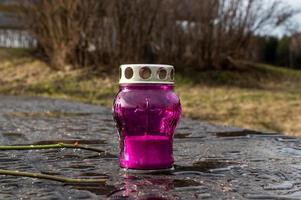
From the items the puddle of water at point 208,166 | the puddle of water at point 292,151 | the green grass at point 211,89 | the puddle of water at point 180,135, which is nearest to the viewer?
the puddle of water at point 208,166

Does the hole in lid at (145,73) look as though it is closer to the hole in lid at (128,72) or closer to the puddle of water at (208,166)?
the hole in lid at (128,72)

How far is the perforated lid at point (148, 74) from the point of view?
1.50m

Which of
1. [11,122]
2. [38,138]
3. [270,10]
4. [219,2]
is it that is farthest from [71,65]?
[38,138]

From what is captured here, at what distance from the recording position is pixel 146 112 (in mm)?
1507

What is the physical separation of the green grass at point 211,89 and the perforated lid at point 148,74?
5747mm

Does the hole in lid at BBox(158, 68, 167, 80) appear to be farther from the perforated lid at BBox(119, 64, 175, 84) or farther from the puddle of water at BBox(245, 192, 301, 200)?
the puddle of water at BBox(245, 192, 301, 200)

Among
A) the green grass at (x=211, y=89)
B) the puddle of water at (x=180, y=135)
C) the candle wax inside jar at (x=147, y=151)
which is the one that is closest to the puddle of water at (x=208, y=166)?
the candle wax inside jar at (x=147, y=151)

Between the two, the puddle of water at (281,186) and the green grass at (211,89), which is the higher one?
the puddle of water at (281,186)

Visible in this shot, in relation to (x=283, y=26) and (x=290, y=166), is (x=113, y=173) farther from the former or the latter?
(x=283, y=26)

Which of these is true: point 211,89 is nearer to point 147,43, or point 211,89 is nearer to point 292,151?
point 147,43

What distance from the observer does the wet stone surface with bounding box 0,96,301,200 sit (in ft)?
4.45

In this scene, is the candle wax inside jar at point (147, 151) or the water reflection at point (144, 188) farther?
the candle wax inside jar at point (147, 151)

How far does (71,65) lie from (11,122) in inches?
401

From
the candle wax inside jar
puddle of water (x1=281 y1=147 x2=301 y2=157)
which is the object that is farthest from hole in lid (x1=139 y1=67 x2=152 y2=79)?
puddle of water (x1=281 y1=147 x2=301 y2=157)
